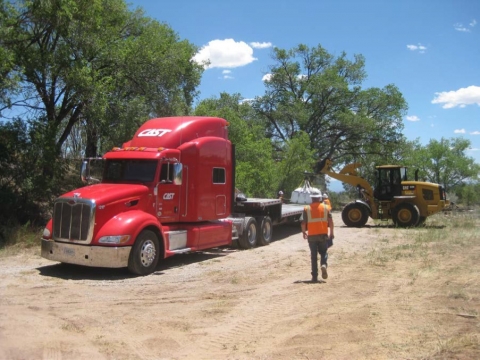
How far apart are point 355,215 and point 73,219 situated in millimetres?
15241

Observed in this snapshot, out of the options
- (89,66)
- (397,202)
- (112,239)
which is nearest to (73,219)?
(112,239)

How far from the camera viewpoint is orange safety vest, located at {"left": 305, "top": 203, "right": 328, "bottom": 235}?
9.15 metres

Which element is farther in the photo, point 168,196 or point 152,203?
point 168,196

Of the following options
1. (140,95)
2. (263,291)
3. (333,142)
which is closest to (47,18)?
(140,95)

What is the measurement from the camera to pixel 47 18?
14.5 meters

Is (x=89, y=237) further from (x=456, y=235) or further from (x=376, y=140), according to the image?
(x=376, y=140)

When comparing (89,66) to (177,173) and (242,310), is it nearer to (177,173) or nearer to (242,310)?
(177,173)

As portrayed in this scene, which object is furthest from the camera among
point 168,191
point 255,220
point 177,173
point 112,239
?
point 255,220

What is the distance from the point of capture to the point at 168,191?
36.0 ft

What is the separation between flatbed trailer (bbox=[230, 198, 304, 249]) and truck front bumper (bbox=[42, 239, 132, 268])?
5.10 meters

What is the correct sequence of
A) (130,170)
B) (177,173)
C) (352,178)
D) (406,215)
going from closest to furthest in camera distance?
(177,173)
(130,170)
(406,215)
(352,178)

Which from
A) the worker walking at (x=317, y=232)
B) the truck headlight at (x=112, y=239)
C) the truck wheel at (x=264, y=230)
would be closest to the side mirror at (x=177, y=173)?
the truck headlight at (x=112, y=239)

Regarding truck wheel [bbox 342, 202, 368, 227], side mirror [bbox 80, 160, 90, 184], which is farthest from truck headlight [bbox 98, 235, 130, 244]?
truck wheel [bbox 342, 202, 368, 227]

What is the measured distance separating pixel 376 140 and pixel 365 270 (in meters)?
33.3
